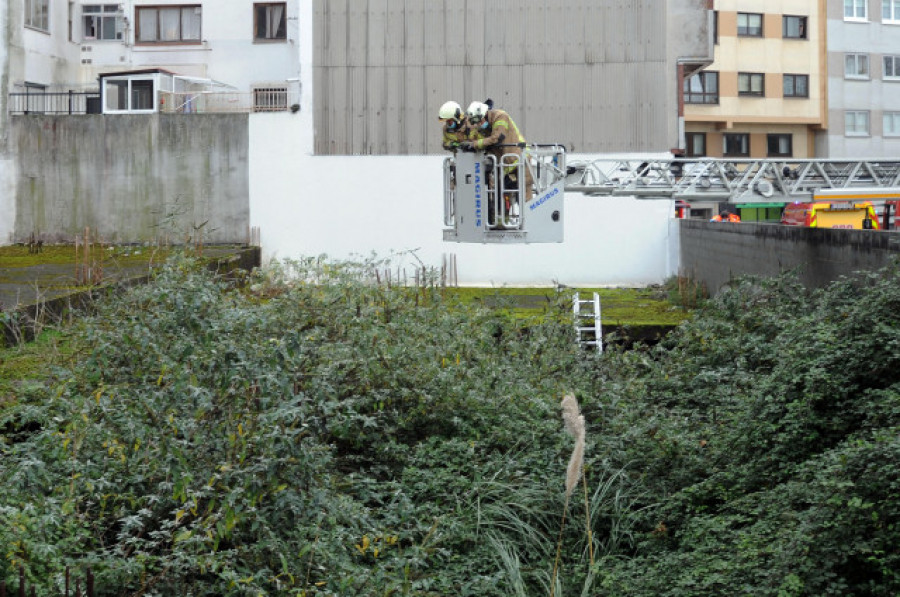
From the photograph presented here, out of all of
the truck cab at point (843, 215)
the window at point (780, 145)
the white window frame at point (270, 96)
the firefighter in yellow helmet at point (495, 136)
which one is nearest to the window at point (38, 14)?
the white window frame at point (270, 96)

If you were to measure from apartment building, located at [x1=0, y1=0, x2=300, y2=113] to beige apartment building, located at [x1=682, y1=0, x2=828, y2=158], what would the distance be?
22.2 meters

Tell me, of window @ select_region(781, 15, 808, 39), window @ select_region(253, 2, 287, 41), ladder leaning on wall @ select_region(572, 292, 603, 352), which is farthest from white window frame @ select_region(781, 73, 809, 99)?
ladder leaning on wall @ select_region(572, 292, 603, 352)

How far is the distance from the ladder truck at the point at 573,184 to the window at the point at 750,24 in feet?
125

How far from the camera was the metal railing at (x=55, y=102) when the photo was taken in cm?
3491

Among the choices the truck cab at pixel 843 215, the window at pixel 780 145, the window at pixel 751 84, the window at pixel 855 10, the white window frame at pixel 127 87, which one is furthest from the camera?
the window at pixel 855 10

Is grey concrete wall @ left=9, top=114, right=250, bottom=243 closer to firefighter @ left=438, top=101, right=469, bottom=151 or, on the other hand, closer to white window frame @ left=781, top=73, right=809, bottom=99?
firefighter @ left=438, top=101, right=469, bottom=151

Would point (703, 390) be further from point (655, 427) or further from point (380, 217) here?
point (380, 217)

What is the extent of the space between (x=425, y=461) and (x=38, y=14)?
100ft

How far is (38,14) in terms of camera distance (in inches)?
1465

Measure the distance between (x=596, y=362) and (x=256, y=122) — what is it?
804 inches

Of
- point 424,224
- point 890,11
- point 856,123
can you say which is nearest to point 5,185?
point 424,224

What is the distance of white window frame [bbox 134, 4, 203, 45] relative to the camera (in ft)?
131

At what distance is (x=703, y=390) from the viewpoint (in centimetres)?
1294

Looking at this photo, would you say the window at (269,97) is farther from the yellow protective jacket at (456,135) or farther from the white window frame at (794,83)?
the white window frame at (794,83)
